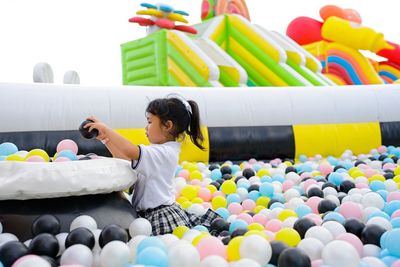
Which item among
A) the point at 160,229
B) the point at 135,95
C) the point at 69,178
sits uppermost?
the point at 135,95

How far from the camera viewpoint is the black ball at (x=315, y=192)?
70.6 inches

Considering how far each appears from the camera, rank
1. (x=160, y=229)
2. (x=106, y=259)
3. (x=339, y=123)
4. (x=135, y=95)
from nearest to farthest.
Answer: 1. (x=106, y=259)
2. (x=160, y=229)
3. (x=135, y=95)
4. (x=339, y=123)

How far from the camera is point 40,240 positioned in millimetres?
1002

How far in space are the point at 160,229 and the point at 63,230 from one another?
282mm

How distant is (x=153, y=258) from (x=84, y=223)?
303 mm

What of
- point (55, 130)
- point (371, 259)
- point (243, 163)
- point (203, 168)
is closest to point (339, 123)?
point (243, 163)

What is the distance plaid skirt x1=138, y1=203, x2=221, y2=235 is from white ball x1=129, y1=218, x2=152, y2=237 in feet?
0.30

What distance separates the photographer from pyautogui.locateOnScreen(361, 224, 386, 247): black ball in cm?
110

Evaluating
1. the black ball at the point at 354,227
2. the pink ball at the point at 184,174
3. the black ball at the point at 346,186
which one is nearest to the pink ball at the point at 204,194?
the pink ball at the point at 184,174

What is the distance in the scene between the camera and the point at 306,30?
24.9ft

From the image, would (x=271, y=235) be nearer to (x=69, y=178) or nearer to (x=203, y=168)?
(x=69, y=178)

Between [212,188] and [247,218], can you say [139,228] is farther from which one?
[212,188]

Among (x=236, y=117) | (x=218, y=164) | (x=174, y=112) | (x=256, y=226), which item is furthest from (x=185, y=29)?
(x=256, y=226)

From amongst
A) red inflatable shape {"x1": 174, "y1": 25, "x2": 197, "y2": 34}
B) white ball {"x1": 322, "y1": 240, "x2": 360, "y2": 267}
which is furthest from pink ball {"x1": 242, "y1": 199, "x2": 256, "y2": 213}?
red inflatable shape {"x1": 174, "y1": 25, "x2": 197, "y2": 34}
